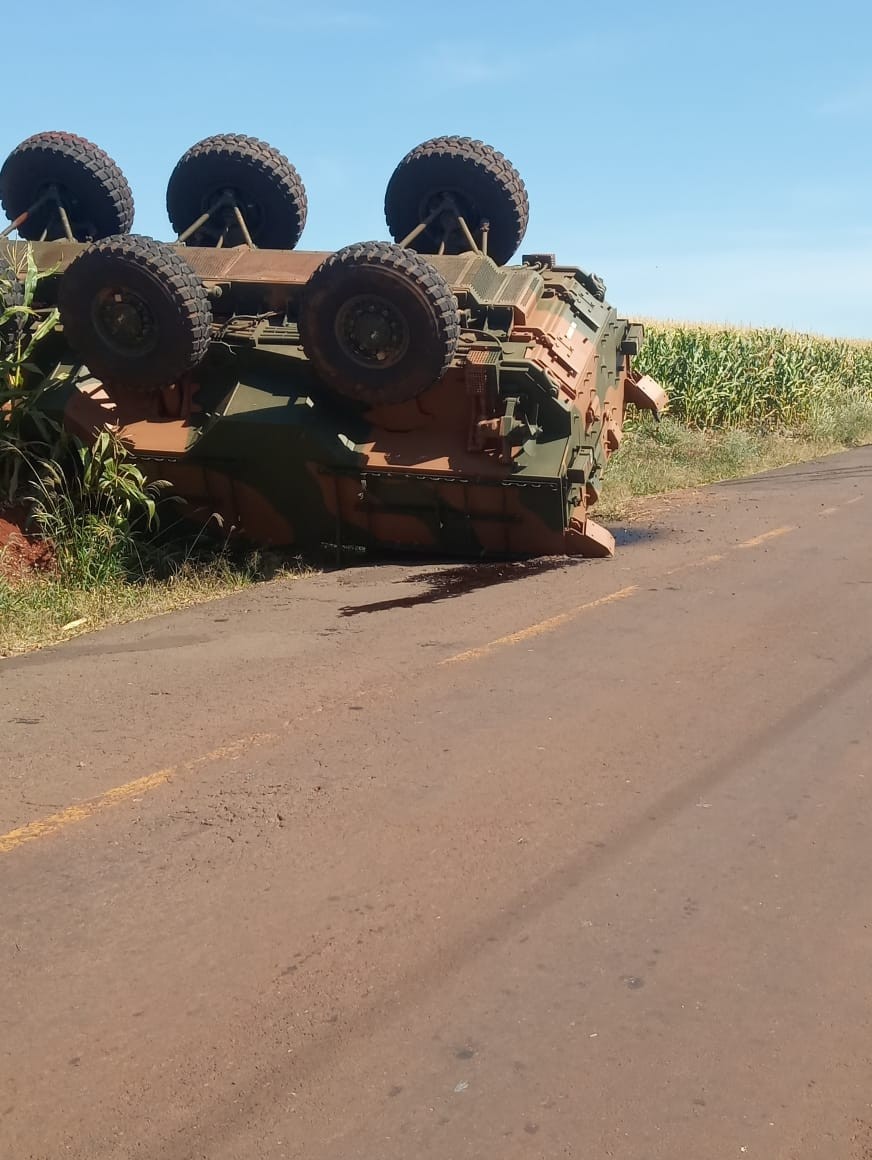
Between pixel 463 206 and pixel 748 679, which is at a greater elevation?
pixel 463 206

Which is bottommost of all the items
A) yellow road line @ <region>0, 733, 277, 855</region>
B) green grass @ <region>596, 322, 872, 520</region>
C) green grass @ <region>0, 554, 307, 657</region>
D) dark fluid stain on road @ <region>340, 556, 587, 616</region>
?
green grass @ <region>0, 554, 307, 657</region>

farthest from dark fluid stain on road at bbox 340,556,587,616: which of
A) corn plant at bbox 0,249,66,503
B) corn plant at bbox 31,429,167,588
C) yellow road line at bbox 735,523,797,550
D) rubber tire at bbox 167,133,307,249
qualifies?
rubber tire at bbox 167,133,307,249

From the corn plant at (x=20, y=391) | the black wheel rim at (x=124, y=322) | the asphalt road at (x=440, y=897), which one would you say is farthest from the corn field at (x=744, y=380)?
the asphalt road at (x=440, y=897)

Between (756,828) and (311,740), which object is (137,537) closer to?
(311,740)

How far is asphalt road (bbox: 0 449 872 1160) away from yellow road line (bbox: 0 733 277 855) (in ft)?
0.05

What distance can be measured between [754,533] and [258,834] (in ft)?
25.9

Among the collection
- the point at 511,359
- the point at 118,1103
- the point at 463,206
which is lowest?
the point at 118,1103

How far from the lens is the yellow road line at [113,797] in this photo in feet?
15.2

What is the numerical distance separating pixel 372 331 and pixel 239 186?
172 inches

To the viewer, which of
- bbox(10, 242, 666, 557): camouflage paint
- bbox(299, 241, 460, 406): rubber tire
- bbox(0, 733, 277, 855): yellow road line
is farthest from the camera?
bbox(10, 242, 666, 557): camouflage paint

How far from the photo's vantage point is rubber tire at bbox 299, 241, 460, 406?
995 cm

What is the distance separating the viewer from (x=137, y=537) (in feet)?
35.8

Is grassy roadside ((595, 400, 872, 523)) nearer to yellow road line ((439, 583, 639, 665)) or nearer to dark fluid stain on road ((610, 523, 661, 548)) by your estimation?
dark fluid stain on road ((610, 523, 661, 548))

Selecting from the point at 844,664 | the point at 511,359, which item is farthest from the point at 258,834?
the point at 511,359
